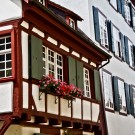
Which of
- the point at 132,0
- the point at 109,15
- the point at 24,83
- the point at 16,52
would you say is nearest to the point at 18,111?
the point at 24,83

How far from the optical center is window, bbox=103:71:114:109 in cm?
1956

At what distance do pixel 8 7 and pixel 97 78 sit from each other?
22.3ft

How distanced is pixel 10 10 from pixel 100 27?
940 cm

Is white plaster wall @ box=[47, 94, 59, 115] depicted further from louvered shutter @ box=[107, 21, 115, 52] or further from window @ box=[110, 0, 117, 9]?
window @ box=[110, 0, 117, 9]

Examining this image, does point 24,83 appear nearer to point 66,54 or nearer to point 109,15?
point 66,54

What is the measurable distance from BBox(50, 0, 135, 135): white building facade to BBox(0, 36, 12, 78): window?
8.23m

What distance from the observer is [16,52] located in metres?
11.2

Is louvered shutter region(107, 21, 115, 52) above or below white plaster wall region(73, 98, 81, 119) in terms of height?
above

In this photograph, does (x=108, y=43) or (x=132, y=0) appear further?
(x=132, y=0)

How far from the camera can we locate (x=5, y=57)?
1144 centimetres

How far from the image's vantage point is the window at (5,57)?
445 inches

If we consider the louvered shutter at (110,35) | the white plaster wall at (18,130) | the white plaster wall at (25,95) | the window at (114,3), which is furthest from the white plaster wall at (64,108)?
the window at (114,3)

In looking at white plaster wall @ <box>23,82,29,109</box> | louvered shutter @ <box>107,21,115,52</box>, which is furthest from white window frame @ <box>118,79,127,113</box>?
white plaster wall @ <box>23,82,29,109</box>

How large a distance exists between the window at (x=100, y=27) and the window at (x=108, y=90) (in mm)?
1727
